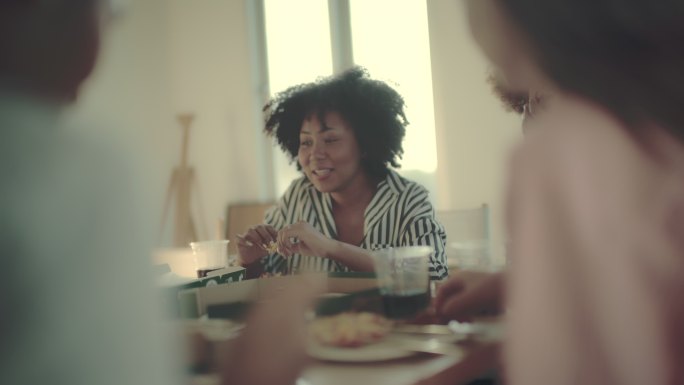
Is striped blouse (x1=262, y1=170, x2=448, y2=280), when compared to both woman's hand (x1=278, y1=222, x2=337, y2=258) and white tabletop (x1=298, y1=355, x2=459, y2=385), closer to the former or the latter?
woman's hand (x1=278, y1=222, x2=337, y2=258)

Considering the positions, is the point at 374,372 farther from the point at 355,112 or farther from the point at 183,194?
the point at 355,112

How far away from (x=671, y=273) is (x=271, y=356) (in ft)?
0.91

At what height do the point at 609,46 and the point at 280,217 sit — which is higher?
the point at 609,46

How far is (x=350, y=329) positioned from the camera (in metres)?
0.42

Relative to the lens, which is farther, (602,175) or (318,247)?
(318,247)

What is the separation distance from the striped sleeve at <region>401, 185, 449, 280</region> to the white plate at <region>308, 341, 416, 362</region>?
112mm

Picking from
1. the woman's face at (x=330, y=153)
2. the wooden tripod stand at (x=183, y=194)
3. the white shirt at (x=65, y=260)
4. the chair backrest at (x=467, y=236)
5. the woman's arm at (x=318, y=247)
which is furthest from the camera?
the woman's face at (x=330, y=153)

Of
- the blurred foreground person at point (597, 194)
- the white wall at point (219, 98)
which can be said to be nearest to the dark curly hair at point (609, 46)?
the blurred foreground person at point (597, 194)

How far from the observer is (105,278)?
23 centimetres

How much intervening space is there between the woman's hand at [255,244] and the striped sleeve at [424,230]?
0.14 m

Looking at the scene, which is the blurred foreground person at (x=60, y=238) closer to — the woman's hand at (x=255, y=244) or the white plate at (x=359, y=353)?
the white plate at (x=359, y=353)

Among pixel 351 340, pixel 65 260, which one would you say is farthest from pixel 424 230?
pixel 65 260

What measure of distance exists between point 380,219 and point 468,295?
8.2 inches

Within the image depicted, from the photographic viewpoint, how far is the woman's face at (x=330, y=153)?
0.73 meters
